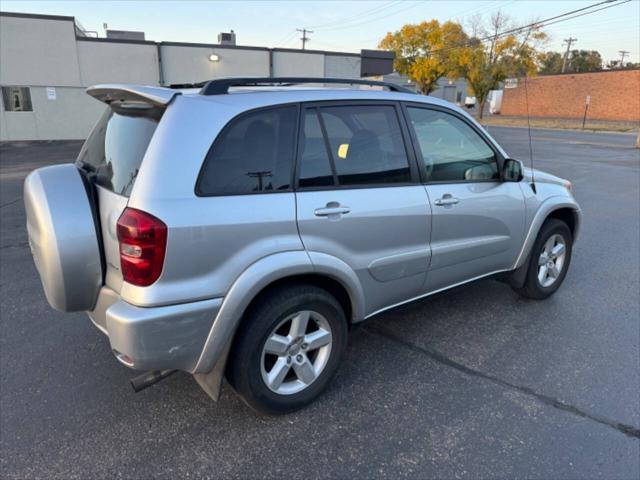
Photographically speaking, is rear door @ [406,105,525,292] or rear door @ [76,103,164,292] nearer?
rear door @ [76,103,164,292]

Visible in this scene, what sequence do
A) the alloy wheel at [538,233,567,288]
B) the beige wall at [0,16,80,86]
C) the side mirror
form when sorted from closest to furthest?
the side mirror, the alloy wheel at [538,233,567,288], the beige wall at [0,16,80,86]

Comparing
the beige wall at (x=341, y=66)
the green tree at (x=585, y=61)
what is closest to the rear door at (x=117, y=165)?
the beige wall at (x=341, y=66)

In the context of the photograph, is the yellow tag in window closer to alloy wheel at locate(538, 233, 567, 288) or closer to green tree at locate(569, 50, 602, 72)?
alloy wheel at locate(538, 233, 567, 288)

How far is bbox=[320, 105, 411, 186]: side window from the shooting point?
2750mm

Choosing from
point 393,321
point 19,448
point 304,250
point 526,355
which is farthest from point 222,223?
point 526,355

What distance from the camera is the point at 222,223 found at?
2.22 metres

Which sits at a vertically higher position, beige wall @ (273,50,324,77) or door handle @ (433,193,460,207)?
beige wall @ (273,50,324,77)

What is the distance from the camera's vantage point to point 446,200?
323cm

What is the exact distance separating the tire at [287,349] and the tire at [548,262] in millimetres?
2183

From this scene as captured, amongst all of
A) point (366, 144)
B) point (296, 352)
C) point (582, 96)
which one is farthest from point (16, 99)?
point (582, 96)

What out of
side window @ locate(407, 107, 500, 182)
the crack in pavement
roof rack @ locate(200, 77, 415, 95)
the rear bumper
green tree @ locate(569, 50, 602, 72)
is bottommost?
the crack in pavement

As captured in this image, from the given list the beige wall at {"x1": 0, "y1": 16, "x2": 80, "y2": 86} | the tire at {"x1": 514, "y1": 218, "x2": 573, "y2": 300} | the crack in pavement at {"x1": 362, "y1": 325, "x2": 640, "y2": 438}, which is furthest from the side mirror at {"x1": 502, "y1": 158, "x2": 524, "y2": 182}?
the beige wall at {"x1": 0, "y1": 16, "x2": 80, "y2": 86}

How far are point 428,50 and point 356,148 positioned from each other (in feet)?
156

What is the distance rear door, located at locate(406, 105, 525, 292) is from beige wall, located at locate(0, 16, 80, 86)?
71.9 ft
